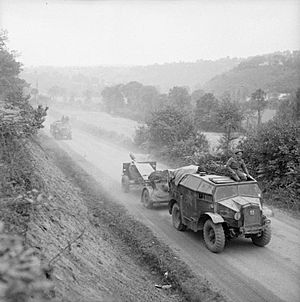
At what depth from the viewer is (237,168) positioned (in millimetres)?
11664

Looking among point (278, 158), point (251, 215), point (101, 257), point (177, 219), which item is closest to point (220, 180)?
point (251, 215)

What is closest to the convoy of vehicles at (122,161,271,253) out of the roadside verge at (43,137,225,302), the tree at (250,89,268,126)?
the roadside verge at (43,137,225,302)

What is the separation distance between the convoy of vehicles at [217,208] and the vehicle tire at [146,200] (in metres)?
1.55

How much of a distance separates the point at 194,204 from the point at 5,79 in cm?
1549

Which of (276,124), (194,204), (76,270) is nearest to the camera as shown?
(76,270)

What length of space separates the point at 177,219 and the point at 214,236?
207cm

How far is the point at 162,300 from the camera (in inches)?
296

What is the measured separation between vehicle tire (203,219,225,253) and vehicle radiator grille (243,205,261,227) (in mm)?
660

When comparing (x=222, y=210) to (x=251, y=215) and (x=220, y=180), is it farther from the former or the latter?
(x=220, y=180)

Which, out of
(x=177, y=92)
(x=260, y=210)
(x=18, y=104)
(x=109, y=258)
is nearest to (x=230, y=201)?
(x=260, y=210)

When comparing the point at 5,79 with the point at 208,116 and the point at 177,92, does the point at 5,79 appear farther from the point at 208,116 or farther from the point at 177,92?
the point at 177,92

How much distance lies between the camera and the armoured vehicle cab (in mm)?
9945

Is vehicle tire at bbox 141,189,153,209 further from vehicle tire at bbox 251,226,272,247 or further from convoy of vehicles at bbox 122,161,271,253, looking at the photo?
vehicle tire at bbox 251,226,272,247

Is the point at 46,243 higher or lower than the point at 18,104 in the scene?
lower
